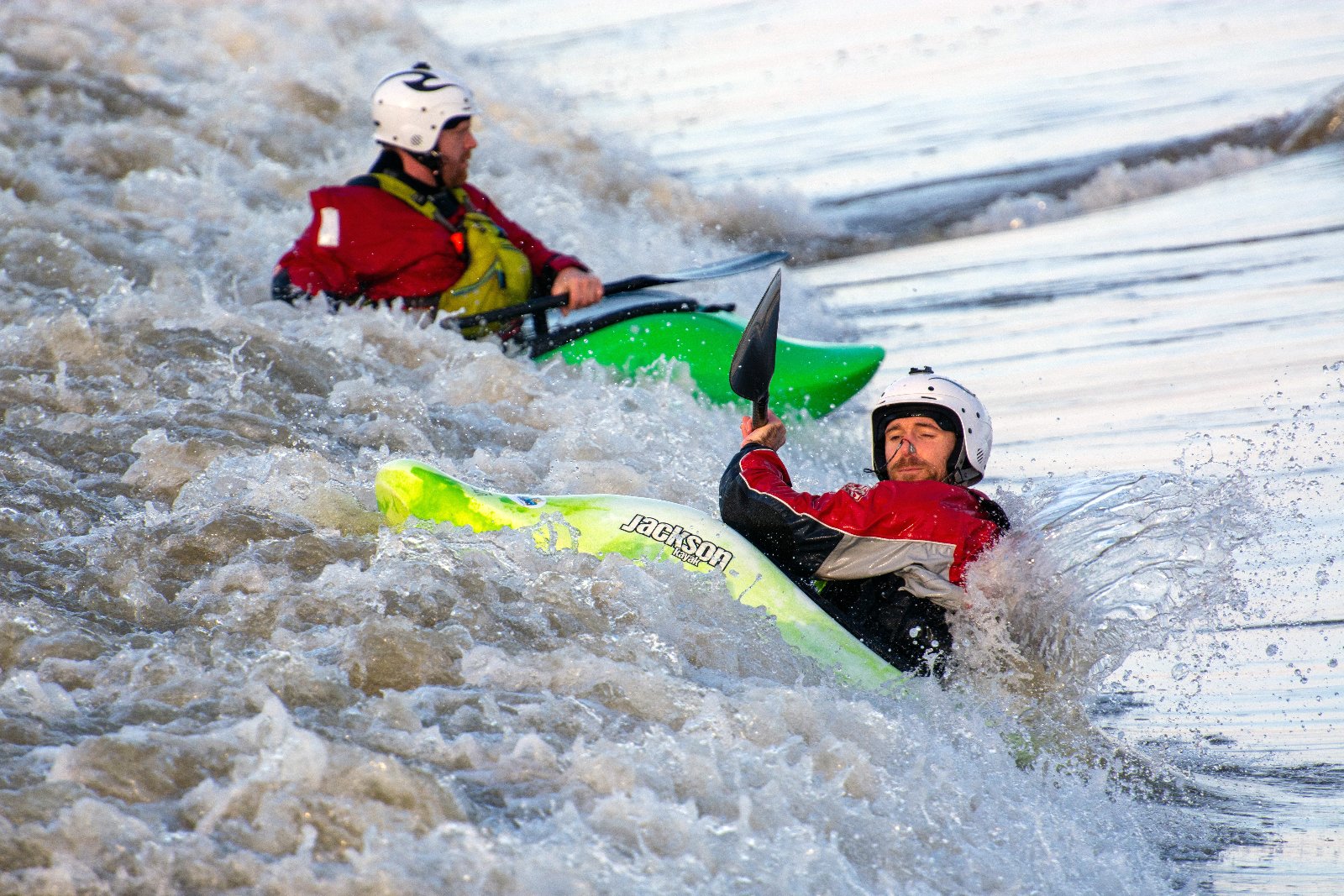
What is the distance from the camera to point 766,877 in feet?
9.50

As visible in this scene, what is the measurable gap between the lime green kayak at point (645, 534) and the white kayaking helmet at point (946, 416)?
20.9 inches

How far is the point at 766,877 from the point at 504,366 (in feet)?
11.2

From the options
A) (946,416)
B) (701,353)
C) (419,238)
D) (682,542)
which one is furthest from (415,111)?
(946,416)

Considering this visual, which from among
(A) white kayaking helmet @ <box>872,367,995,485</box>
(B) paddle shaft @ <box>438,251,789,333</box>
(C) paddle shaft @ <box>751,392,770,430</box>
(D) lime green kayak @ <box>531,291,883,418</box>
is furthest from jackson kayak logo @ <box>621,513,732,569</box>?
(B) paddle shaft @ <box>438,251,789,333</box>

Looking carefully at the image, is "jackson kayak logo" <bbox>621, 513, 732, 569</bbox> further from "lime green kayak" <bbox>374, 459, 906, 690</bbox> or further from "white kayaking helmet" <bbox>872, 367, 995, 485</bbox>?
"white kayaking helmet" <bbox>872, 367, 995, 485</bbox>

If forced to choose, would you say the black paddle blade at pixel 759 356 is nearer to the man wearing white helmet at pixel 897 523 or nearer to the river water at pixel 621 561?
the man wearing white helmet at pixel 897 523

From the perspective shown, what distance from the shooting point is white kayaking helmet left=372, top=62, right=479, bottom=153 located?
6391 millimetres

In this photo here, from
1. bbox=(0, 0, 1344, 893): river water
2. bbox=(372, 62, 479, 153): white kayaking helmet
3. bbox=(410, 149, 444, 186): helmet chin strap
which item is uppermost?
bbox=(372, 62, 479, 153): white kayaking helmet

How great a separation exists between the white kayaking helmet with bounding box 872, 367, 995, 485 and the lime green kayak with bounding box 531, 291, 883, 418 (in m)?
1.90

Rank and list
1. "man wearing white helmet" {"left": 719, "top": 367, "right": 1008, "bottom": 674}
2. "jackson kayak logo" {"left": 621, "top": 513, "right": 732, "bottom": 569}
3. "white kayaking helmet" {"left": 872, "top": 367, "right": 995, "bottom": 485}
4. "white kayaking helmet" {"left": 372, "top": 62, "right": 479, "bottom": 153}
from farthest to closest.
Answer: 1. "white kayaking helmet" {"left": 372, "top": 62, "right": 479, "bottom": 153}
2. "white kayaking helmet" {"left": 872, "top": 367, "right": 995, "bottom": 485}
3. "jackson kayak logo" {"left": 621, "top": 513, "right": 732, "bottom": 569}
4. "man wearing white helmet" {"left": 719, "top": 367, "right": 1008, "bottom": 674}

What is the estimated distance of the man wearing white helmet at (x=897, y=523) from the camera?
3.81 m

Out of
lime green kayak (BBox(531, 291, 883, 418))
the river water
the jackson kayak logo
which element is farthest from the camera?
lime green kayak (BBox(531, 291, 883, 418))

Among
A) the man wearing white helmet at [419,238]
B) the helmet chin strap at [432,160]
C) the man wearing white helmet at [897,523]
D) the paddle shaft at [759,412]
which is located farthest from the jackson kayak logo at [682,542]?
the helmet chin strap at [432,160]

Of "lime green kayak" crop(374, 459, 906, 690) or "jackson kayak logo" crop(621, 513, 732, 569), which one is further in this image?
"jackson kayak logo" crop(621, 513, 732, 569)
